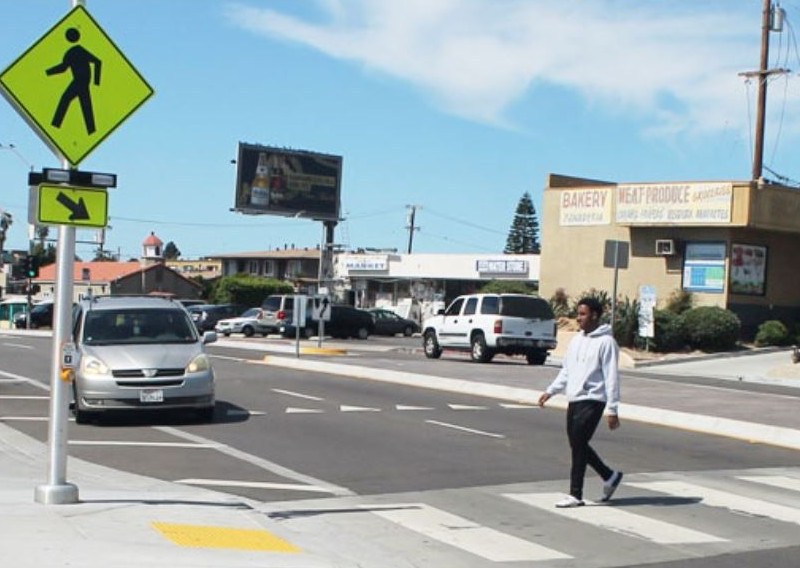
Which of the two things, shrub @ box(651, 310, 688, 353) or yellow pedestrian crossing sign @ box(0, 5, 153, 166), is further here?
shrub @ box(651, 310, 688, 353)

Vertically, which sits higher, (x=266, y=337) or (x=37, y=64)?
(x=37, y=64)

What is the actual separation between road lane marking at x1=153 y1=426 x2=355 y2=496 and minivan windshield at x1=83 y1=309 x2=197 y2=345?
1.77 m

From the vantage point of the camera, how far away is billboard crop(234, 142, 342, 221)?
72.9 metres

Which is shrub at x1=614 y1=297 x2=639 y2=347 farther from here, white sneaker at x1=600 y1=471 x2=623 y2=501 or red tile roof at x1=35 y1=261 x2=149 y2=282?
red tile roof at x1=35 y1=261 x2=149 y2=282

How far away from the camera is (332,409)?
18672mm

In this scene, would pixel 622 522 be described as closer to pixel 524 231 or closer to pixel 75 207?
pixel 75 207

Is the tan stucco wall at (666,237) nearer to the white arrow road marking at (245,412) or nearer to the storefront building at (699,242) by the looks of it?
the storefront building at (699,242)

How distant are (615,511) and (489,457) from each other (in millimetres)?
3376

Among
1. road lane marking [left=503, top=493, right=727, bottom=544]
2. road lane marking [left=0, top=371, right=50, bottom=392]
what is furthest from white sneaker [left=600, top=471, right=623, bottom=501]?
road lane marking [left=0, top=371, right=50, bottom=392]

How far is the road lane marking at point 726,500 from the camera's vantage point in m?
10.3

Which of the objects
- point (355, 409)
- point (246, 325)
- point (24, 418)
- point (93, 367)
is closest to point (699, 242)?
point (246, 325)

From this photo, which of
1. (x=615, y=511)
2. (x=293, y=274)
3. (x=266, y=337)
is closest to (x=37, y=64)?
(x=615, y=511)

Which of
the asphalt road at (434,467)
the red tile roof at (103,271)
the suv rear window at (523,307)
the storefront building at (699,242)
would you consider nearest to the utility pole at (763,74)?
the storefront building at (699,242)

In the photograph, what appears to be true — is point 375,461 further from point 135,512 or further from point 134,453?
point 135,512
